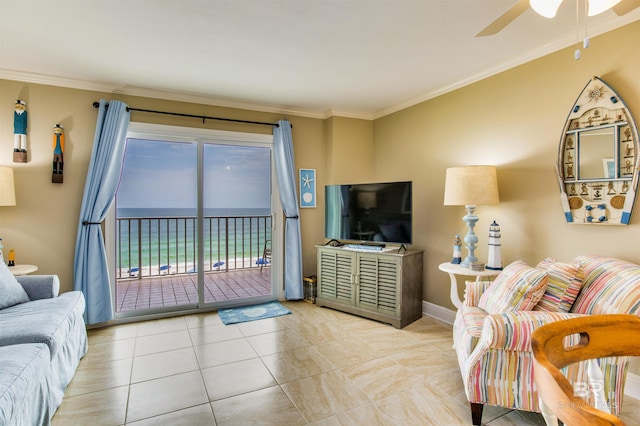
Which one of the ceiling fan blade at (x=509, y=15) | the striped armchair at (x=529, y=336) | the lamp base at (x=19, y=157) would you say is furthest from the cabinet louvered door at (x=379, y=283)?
the lamp base at (x=19, y=157)

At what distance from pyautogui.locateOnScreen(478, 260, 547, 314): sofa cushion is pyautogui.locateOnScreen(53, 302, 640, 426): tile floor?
64 centimetres

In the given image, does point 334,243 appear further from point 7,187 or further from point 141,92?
point 7,187

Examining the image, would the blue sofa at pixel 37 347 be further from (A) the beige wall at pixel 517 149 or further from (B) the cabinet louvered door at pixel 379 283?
(A) the beige wall at pixel 517 149

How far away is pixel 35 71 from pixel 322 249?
3.40 metres

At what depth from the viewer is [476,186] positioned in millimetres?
2904

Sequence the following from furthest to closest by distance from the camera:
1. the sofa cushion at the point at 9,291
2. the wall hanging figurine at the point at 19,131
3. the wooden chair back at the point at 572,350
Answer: the wall hanging figurine at the point at 19,131 < the sofa cushion at the point at 9,291 < the wooden chair back at the point at 572,350

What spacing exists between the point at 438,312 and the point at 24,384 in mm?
3427

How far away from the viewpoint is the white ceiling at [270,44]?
2188 millimetres

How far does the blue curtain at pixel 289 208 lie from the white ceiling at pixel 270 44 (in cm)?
65

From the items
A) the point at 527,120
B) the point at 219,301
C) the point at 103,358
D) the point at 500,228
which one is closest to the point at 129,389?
the point at 103,358

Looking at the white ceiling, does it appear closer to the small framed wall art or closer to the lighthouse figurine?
the small framed wall art

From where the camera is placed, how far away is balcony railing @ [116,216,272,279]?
5258 mm

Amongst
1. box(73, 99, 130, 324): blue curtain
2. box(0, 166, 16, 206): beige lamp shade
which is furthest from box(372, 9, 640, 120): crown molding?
box(0, 166, 16, 206): beige lamp shade

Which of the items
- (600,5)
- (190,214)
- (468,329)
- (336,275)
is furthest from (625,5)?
(190,214)
